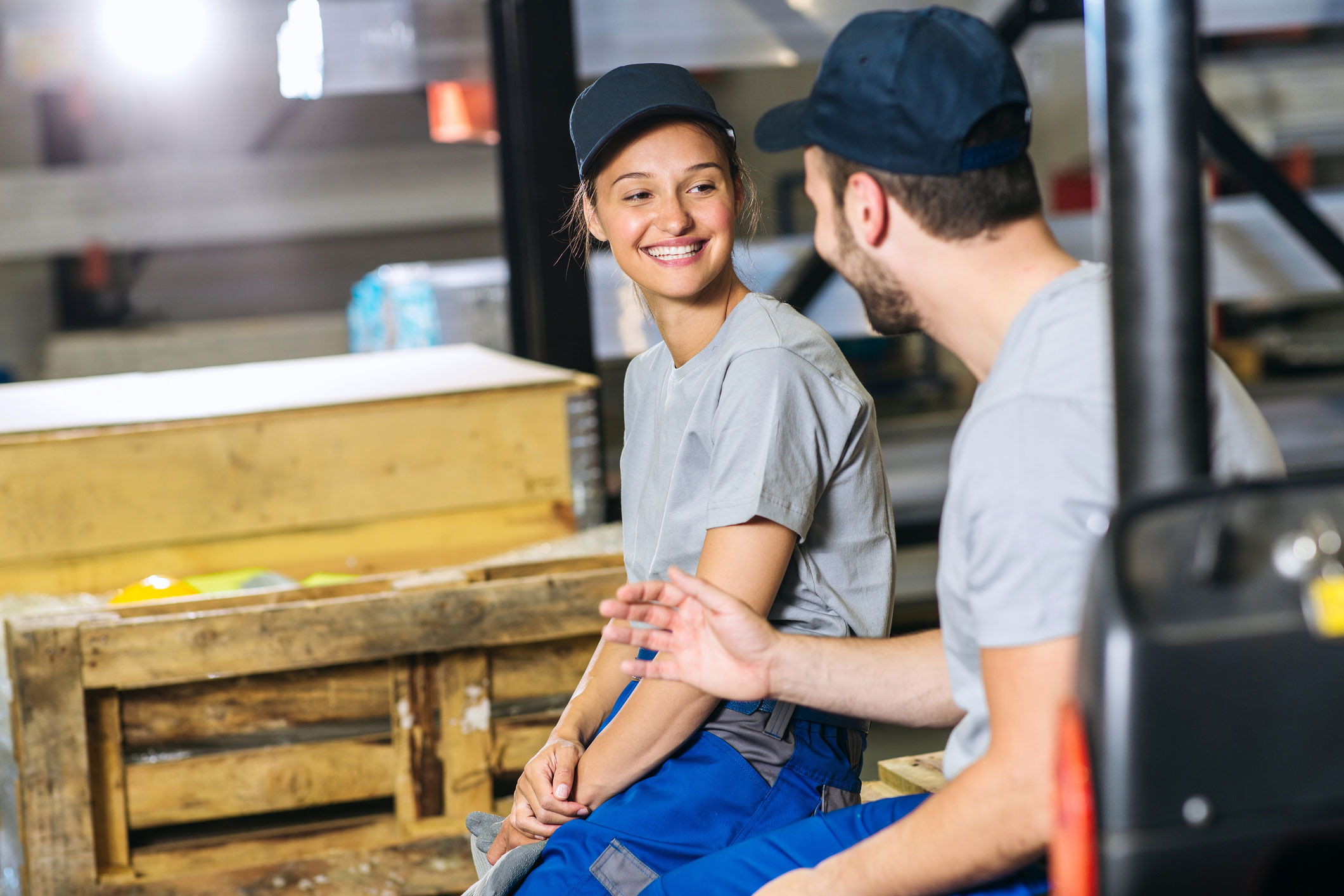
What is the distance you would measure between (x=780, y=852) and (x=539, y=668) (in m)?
1.17

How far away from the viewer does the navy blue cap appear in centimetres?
180

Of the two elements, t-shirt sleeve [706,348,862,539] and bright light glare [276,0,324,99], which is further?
bright light glare [276,0,324,99]

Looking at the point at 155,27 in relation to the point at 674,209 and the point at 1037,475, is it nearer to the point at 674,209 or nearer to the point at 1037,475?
the point at 674,209

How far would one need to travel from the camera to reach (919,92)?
47.1 inches

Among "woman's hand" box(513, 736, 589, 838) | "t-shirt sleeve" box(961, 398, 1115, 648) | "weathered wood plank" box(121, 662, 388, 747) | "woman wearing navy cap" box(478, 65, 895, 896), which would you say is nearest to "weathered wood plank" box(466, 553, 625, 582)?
"weathered wood plank" box(121, 662, 388, 747)

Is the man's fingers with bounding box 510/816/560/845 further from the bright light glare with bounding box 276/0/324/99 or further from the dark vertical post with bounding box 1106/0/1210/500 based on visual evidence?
the bright light glare with bounding box 276/0/324/99

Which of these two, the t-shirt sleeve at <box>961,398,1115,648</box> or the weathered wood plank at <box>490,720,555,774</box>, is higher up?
the t-shirt sleeve at <box>961,398,1115,648</box>

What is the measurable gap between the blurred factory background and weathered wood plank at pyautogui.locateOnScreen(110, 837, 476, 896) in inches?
117

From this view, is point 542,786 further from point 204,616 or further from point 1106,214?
point 1106,214

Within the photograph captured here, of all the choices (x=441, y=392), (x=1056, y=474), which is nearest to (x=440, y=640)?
(x=441, y=392)

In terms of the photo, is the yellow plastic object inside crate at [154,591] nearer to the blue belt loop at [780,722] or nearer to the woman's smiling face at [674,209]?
the woman's smiling face at [674,209]

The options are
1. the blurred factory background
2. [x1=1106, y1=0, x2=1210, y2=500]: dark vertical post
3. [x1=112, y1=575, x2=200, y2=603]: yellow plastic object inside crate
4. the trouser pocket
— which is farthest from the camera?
the blurred factory background

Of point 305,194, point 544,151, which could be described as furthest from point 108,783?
point 305,194

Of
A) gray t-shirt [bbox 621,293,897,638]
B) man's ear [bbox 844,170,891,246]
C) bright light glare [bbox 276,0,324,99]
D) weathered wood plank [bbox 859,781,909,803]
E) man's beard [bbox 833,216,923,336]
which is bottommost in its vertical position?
weathered wood plank [bbox 859,781,909,803]
